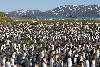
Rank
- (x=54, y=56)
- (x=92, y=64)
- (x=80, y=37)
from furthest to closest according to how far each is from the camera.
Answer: (x=80, y=37), (x=54, y=56), (x=92, y=64)

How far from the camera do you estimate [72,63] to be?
63.8 ft

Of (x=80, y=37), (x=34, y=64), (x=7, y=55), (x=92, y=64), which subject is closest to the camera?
(x=92, y=64)

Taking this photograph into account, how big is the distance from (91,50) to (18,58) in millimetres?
6769

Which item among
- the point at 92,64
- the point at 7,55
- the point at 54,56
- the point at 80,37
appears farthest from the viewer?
the point at 80,37

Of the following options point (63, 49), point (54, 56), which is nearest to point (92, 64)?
point (54, 56)

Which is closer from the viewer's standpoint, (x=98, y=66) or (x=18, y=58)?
(x=98, y=66)

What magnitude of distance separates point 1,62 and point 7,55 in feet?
7.48

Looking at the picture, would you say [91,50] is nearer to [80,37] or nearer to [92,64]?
[92,64]

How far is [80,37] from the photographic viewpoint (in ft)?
115

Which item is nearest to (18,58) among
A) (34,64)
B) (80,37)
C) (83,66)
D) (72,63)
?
(34,64)

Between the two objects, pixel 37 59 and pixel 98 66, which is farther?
pixel 37 59

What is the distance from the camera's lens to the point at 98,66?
60.3 feet

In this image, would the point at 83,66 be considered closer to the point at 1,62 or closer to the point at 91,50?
the point at 91,50

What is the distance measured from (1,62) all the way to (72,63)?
5626 mm
